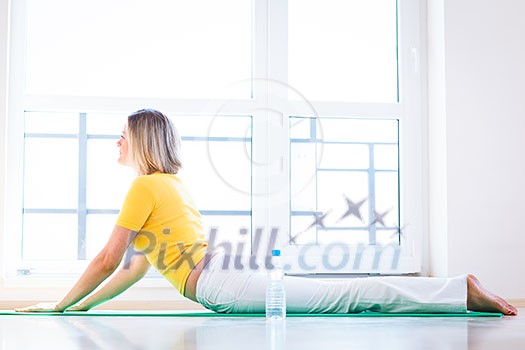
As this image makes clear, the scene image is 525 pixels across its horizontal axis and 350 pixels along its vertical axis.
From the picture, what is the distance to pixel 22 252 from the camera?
145 inches

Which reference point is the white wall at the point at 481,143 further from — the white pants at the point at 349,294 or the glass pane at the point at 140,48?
the glass pane at the point at 140,48

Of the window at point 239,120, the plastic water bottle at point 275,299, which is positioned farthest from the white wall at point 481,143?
the plastic water bottle at point 275,299

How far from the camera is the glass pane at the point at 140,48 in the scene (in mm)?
3775

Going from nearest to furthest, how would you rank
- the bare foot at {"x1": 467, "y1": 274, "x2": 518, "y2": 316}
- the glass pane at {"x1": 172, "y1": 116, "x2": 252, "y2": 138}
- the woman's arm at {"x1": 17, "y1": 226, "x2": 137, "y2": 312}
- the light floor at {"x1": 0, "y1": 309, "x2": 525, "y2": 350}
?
the light floor at {"x1": 0, "y1": 309, "x2": 525, "y2": 350}
the woman's arm at {"x1": 17, "y1": 226, "x2": 137, "y2": 312}
the bare foot at {"x1": 467, "y1": 274, "x2": 518, "y2": 316}
the glass pane at {"x1": 172, "y1": 116, "x2": 252, "y2": 138}

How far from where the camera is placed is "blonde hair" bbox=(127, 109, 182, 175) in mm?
2951

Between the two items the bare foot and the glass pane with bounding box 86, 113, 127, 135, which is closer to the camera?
the bare foot

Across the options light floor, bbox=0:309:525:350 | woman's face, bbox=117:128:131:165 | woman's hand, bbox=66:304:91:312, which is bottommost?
woman's hand, bbox=66:304:91:312

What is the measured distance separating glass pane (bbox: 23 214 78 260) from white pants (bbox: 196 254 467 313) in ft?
3.68

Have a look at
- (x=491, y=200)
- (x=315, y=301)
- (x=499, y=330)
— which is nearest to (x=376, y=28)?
(x=491, y=200)

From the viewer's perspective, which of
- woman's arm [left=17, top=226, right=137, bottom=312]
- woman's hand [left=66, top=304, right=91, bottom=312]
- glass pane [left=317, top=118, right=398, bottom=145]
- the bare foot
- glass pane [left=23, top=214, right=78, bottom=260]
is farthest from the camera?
glass pane [left=317, top=118, right=398, bottom=145]

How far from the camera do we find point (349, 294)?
115 inches

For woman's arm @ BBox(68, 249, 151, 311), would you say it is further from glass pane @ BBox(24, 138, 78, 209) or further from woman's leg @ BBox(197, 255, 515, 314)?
glass pane @ BBox(24, 138, 78, 209)

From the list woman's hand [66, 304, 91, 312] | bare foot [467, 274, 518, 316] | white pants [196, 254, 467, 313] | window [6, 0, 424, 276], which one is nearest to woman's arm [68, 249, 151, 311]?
woman's hand [66, 304, 91, 312]

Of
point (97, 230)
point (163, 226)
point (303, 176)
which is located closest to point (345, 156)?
point (303, 176)
